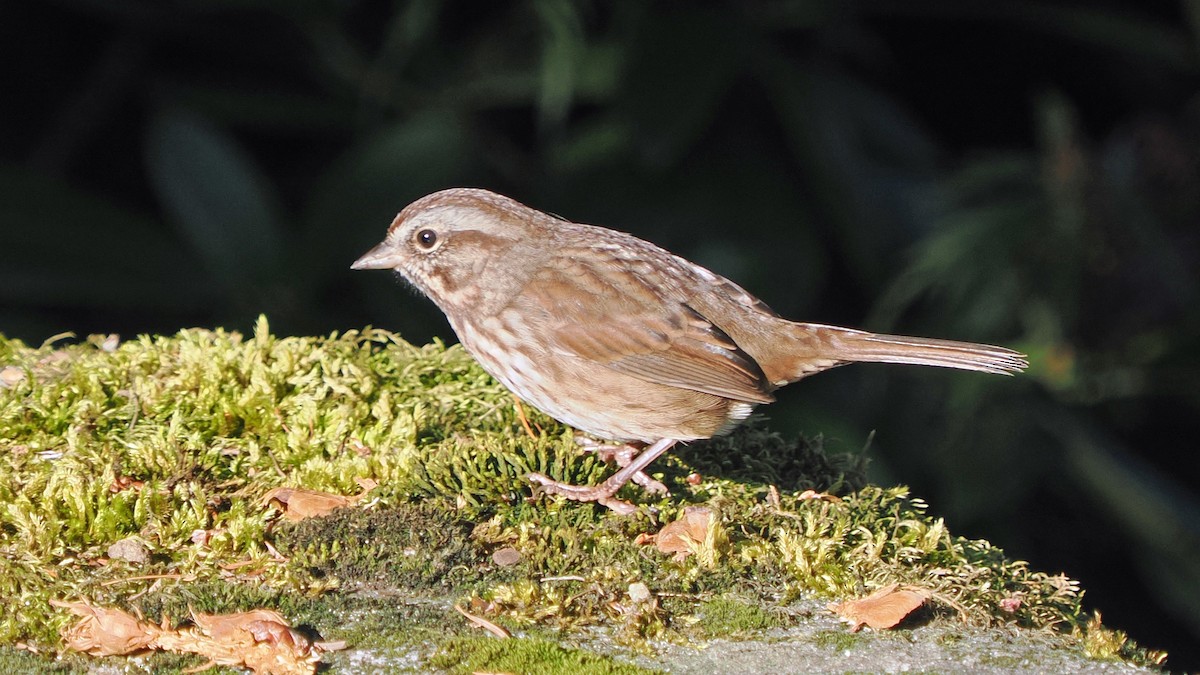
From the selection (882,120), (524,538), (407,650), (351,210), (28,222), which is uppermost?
(882,120)

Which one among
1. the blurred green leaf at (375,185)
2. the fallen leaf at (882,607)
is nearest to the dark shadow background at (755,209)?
the blurred green leaf at (375,185)

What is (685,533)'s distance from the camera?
9.20ft

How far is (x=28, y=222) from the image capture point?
5.59m

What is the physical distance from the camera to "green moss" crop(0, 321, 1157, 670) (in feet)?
8.20

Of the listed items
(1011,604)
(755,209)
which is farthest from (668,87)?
(1011,604)

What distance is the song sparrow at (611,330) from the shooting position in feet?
11.1

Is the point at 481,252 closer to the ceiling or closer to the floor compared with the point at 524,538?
closer to the ceiling

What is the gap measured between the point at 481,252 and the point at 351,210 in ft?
6.95

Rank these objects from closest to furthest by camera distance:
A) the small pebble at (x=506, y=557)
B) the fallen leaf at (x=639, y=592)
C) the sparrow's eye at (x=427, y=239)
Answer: the fallen leaf at (x=639, y=592)
the small pebble at (x=506, y=557)
the sparrow's eye at (x=427, y=239)

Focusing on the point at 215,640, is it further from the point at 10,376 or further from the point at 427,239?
the point at 427,239

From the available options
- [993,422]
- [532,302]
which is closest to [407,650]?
[532,302]

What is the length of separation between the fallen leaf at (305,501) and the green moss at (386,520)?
0.11 feet

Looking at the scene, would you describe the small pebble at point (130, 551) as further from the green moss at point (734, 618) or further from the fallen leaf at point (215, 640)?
the green moss at point (734, 618)

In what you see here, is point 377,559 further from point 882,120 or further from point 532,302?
point 882,120
